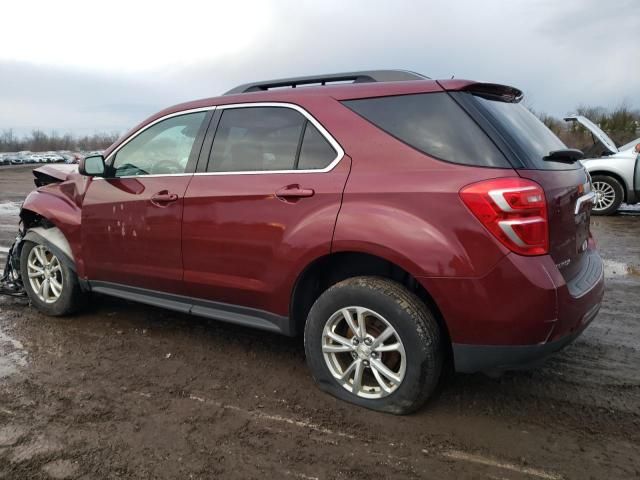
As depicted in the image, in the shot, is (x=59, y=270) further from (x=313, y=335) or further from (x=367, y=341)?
(x=367, y=341)

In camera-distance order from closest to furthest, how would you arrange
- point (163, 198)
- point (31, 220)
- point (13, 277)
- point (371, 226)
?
point (371, 226) < point (163, 198) < point (31, 220) < point (13, 277)

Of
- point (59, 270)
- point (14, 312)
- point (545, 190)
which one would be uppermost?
point (545, 190)

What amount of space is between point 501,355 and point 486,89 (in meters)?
1.44

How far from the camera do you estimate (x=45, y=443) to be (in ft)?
8.50

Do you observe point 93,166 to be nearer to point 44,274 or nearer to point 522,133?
point 44,274

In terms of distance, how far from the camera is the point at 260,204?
122 inches

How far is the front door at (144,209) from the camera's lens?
3547 mm

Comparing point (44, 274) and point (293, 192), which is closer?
point (293, 192)

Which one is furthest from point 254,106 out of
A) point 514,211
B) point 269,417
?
point 269,417

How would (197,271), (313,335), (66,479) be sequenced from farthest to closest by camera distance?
1. (197,271)
2. (313,335)
3. (66,479)

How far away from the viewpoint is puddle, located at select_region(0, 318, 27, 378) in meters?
3.48

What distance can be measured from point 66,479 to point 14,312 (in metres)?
2.85

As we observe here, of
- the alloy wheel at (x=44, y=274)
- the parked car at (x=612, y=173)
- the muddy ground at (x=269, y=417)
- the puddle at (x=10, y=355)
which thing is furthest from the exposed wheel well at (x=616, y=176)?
the puddle at (x=10, y=355)

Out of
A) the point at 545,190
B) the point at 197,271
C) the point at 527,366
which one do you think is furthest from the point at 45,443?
the point at 545,190
